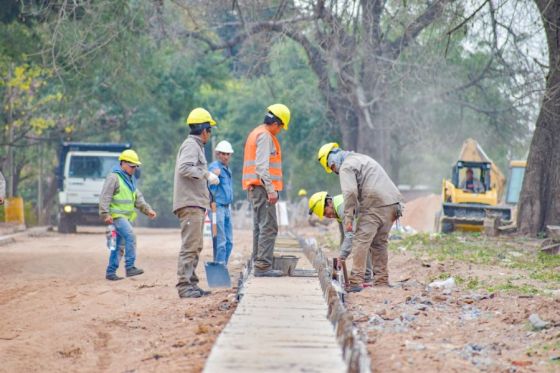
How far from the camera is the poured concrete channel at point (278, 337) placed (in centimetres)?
624

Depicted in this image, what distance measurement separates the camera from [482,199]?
28.0 m

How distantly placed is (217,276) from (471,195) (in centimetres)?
1735

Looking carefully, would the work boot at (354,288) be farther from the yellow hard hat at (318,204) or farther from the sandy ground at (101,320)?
the sandy ground at (101,320)

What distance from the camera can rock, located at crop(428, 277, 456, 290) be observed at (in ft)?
38.5

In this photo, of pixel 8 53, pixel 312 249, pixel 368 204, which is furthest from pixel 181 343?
pixel 8 53

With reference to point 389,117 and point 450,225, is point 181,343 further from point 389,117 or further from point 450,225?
point 389,117

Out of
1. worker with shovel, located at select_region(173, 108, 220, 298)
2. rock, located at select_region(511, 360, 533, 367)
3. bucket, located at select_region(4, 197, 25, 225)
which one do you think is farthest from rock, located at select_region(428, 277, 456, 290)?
bucket, located at select_region(4, 197, 25, 225)

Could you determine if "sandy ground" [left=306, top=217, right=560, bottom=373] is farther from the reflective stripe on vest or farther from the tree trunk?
the tree trunk

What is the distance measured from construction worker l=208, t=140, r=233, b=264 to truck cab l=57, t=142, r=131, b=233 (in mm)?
15215

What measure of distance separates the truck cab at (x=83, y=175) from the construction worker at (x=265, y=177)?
18038 mm

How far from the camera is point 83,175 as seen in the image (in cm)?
2908

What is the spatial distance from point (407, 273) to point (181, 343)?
6.96 m

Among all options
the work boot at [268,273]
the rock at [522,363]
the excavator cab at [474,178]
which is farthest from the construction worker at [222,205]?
the excavator cab at [474,178]

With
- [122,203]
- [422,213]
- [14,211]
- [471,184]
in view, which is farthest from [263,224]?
[422,213]
